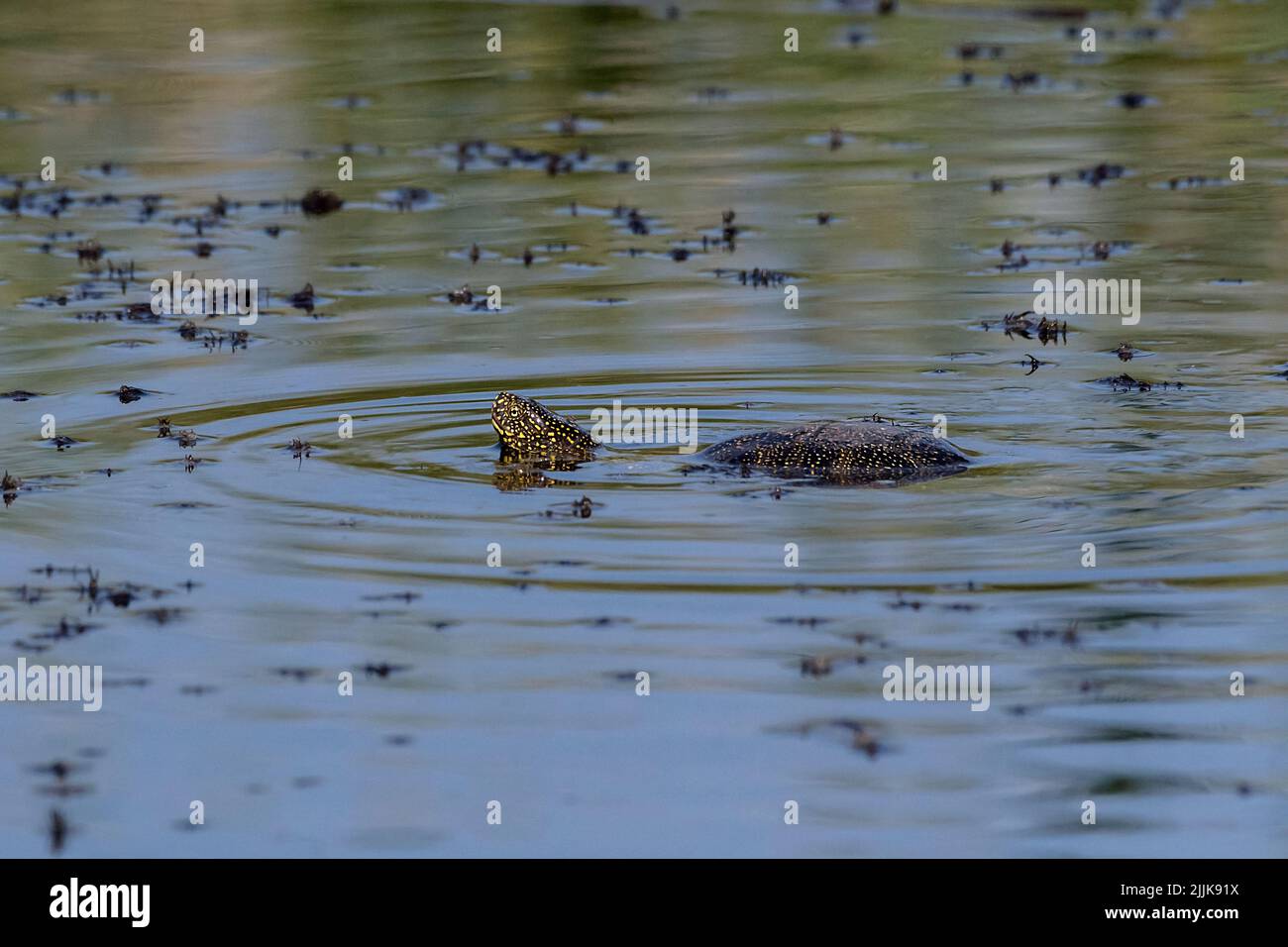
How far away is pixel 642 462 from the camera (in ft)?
34.6

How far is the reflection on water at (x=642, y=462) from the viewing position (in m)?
6.37

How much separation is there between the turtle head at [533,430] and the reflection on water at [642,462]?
0.20 meters

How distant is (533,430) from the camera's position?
10.6 m

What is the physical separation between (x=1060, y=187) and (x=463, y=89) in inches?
290

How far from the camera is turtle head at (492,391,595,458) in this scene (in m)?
10.6

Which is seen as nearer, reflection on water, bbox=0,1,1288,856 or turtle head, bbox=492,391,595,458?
reflection on water, bbox=0,1,1288,856

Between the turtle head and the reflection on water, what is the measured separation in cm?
20

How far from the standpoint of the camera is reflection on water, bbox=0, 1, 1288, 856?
20.9ft

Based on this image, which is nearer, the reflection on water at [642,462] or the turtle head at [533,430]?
the reflection on water at [642,462]

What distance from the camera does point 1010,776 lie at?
6281 mm

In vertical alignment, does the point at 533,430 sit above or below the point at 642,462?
above

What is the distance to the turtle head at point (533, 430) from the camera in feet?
34.9

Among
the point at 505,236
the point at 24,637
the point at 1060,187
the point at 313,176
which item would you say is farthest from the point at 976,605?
the point at 313,176

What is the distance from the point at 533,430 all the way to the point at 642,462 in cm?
60
